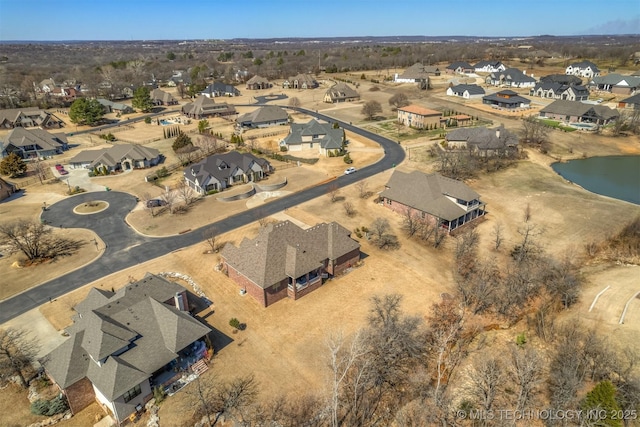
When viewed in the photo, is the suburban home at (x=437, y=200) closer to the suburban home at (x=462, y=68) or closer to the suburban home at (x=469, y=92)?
the suburban home at (x=469, y=92)

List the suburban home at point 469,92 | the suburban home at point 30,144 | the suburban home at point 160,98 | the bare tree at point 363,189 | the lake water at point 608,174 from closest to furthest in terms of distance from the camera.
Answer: the bare tree at point 363,189 < the lake water at point 608,174 < the suburban home at point 30,144 < the suburban home at point 469,92 < the suburban home at point 160,98

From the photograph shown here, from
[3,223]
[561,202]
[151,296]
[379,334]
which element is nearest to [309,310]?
[379,334]

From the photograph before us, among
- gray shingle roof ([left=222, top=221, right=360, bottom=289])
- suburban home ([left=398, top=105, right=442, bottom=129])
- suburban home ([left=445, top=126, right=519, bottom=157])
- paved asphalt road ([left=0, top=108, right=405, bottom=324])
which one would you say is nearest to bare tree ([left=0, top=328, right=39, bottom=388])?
paved asphalt road ([left=0, top=108, right=405, bottom=324])

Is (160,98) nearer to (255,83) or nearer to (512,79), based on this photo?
(255,83)

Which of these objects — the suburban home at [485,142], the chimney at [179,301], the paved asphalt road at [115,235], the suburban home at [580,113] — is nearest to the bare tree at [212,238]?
the paved asphalt road at [115,235]

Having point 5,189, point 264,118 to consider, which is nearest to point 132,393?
point 5,189

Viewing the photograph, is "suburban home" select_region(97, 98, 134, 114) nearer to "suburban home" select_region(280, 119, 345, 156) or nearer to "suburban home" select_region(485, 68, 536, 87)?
"suburban home" select_region(280, 119, 345, 156)
